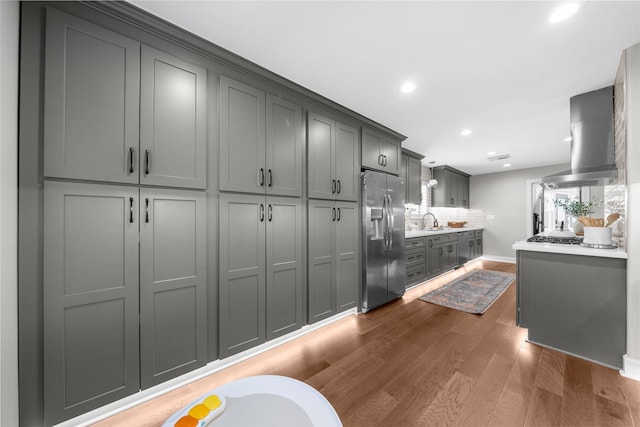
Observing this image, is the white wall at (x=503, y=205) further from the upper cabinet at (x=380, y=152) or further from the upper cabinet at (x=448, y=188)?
the upper cabinet at (x=380, y=152)

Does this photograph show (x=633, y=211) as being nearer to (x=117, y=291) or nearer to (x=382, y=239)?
(x=382, y=239)

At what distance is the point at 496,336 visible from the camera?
241 cm

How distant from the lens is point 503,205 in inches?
252

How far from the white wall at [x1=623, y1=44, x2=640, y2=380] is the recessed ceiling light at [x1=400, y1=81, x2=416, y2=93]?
1542 millimetres

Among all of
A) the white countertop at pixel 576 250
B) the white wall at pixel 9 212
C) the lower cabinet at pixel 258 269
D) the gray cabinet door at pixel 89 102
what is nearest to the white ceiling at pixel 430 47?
the gray cabinet door at pixel 89 102

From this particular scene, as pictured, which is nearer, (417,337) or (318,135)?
(417,337)

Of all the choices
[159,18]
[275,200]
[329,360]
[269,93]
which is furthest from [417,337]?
[159,18]

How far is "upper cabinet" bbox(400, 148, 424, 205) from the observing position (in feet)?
15.0

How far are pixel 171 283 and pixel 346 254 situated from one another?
181 cm

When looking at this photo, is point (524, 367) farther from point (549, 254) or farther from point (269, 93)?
point (269, 93)

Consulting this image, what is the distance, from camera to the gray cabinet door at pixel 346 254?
2.76 metres

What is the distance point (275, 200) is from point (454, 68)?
196 cm

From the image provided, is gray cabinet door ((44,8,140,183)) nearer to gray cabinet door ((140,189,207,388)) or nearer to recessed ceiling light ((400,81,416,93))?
gray cabinet door ((140,189,207,388))

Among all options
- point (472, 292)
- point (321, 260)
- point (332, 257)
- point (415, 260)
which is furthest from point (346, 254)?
point (472, 292)
